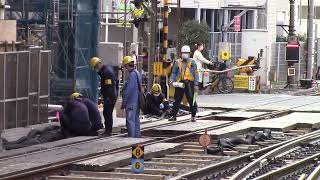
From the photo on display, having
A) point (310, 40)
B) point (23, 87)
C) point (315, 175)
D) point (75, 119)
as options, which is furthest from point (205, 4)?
point (315, 175)

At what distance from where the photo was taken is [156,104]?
25062 millimetres

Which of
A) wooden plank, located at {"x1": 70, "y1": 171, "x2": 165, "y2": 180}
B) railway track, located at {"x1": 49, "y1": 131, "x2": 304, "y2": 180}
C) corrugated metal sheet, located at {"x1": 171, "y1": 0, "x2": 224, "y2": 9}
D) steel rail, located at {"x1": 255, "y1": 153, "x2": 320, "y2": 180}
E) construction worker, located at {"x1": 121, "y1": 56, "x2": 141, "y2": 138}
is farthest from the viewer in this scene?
corrugated metal sheet, located at {"x1": 171, "y1": 0, "x2": 224, "y2": 9}

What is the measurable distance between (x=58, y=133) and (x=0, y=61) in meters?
2.03

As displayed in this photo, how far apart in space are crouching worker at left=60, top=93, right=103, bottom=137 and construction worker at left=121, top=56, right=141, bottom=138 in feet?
2.73

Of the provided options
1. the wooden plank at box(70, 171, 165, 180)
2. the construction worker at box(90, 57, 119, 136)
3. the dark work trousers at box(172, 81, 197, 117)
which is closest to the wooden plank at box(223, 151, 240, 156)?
the construction worker at box(90, 57, 119, 136)

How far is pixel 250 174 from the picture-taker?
50.5ft

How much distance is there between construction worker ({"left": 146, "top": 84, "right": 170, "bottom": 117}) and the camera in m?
24.8

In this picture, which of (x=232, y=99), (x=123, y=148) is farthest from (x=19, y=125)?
(x=232, y=99)

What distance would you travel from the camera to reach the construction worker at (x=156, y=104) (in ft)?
81.5

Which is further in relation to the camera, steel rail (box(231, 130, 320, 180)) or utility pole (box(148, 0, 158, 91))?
utility pole (box(148, 0, 158, 91))

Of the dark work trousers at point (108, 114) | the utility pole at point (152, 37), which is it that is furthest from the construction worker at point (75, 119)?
the utility pole at point (152, 37)

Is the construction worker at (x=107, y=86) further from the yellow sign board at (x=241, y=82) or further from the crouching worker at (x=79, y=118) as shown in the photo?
the yellow sign board at (x=241, y=82)

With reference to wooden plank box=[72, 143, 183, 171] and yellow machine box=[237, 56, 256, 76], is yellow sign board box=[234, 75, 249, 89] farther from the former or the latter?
wooden plank box=[72, 143, 183, 171]

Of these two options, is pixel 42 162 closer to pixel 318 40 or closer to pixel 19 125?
pixel 19 125
